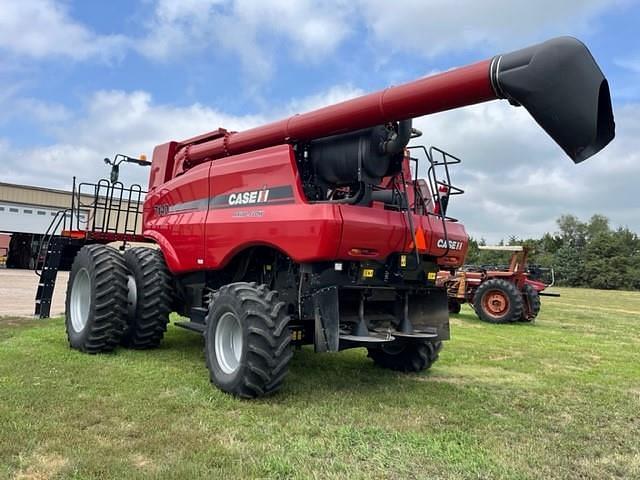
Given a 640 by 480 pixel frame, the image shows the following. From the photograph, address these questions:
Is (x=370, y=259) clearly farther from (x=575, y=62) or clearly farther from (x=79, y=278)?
(x=79, y=278)

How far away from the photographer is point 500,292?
14.5 m

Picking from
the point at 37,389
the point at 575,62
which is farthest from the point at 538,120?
the point at 37,389

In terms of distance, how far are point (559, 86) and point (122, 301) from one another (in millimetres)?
5491

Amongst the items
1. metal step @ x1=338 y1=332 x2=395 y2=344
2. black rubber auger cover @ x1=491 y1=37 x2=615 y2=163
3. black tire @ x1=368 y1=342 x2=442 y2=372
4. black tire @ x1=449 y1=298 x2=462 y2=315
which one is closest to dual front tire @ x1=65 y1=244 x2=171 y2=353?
metal step @ x1=338 y1=332 x2=395 y2=344

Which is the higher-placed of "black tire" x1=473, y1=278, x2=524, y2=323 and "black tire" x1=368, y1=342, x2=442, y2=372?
"black tire" x1=473, y1=278, x2=524, y2=323

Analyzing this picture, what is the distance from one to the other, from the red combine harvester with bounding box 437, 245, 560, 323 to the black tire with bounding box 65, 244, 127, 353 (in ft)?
29.4

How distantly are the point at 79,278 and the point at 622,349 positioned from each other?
9.13m

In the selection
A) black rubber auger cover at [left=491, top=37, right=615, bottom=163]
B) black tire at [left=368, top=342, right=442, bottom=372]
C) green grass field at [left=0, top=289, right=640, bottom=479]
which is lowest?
green grass field at [left=0, top=289, right=640, bottom=479]

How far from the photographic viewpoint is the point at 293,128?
5.80m

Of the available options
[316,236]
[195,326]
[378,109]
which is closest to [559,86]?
[378,109]

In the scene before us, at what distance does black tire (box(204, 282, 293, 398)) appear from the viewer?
501 centimetres

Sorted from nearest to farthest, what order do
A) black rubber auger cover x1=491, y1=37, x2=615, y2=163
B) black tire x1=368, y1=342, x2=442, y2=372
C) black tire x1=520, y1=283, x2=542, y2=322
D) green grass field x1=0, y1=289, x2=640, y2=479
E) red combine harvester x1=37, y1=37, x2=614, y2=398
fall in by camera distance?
green grass field x1=0, y1=289, x2=640, y2=479, black rubber auger cover x1=491, y1=37, x2=615, y2=163, red combine harvester x1=37, y1=37, x2=614, y2=398, black tire x1=368, y1=342, x2=442, y2=372, black tire x1=520, y1=283, x2=542, y2=322

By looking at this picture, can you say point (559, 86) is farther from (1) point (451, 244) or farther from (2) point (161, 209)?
(2) point (161, 209)

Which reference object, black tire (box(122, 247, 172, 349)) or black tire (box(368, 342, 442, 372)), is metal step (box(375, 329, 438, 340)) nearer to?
black tire (box(368, 342, 442, 372))
